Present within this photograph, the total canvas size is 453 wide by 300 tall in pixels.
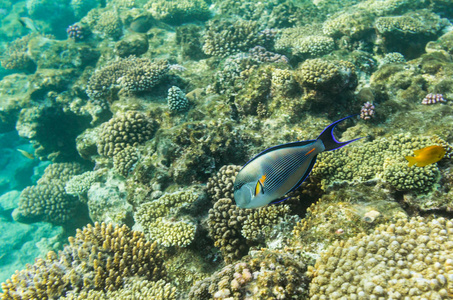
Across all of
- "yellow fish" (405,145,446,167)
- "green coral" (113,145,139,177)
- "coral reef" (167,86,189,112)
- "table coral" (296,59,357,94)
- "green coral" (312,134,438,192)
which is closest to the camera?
"yellow fish" (405,145,446,167)

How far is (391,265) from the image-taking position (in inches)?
89.0

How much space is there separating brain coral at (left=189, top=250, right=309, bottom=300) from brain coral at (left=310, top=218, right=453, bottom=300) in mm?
172

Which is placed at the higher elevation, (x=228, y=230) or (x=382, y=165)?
(x=382, y=165)

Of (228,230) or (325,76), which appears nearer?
(228,230)

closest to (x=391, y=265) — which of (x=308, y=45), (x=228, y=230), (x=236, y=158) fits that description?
(x=228, y=230)

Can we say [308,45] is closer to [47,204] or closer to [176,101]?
[176,101]

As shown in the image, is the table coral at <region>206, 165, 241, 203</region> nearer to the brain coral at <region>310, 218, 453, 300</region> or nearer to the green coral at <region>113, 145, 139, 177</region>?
the brain coral at <region>310, 218, 453, 300</region>

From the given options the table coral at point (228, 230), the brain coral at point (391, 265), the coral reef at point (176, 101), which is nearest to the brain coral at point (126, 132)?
the coral reef at point (176, 101)

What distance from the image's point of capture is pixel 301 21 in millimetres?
11055

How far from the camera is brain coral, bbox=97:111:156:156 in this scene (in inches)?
253

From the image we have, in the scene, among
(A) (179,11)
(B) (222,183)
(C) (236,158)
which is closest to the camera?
(B) (222,183)

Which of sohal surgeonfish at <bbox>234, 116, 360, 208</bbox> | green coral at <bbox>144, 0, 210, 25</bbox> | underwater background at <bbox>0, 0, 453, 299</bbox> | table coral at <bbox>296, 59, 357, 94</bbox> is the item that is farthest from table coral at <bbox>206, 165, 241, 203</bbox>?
green coral at <bbox>144, 0, 210, 25</bbox>

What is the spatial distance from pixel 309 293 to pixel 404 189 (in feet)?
7.60

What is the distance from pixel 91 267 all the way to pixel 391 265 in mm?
3876
